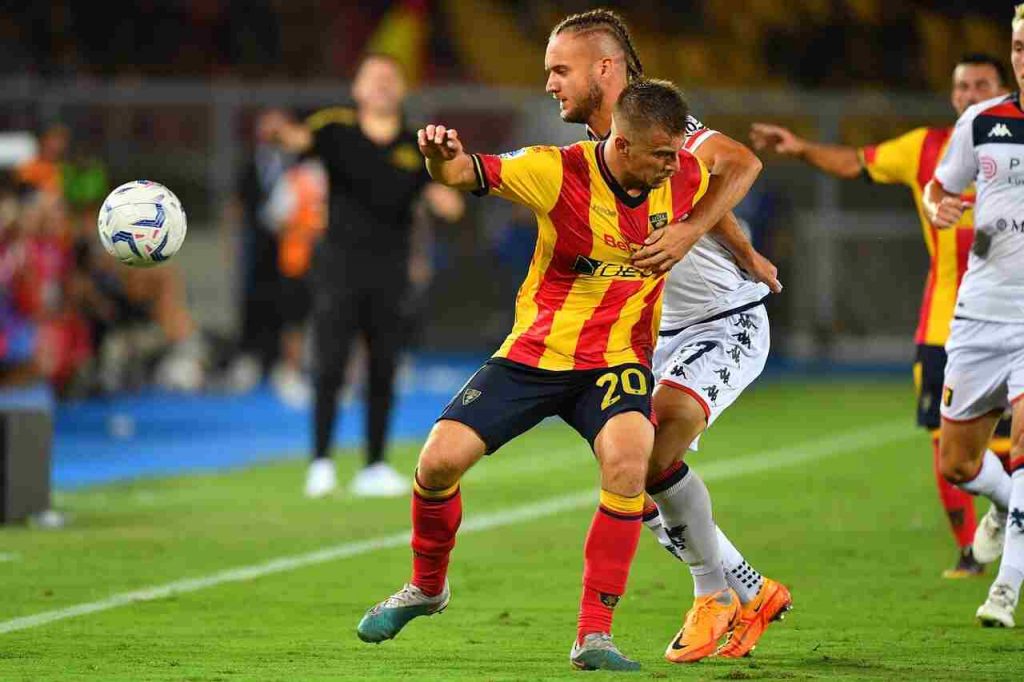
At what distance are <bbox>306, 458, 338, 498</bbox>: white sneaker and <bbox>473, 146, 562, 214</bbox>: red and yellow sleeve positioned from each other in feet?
18.9

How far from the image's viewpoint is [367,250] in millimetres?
11477

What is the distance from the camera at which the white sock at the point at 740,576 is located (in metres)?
6.15

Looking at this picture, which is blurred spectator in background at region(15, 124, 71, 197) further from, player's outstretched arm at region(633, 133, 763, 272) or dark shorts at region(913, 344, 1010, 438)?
player's outstretched arm at region(633, 133, 763, 272)

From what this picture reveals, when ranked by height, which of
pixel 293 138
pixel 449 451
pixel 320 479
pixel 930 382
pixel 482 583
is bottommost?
pixel 320 479

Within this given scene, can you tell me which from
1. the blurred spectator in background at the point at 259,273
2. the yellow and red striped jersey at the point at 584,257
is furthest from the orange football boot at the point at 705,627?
the blurred spectator in background at the point at 259,273

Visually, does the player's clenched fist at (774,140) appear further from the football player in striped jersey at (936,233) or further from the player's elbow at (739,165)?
the player's elbow at (739,165)

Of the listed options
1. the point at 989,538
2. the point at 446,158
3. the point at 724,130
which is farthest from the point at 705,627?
the point at 724,130

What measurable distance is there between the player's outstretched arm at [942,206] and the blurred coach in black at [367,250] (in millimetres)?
4790

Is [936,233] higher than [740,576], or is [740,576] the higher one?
[936,233]

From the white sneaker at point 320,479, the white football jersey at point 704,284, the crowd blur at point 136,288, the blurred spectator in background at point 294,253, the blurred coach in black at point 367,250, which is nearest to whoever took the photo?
the white football jersey at point 704,284

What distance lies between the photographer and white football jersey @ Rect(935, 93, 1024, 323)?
6812 mm

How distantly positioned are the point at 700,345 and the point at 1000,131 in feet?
4.82

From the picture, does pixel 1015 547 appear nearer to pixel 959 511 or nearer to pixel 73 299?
pixel 959 511

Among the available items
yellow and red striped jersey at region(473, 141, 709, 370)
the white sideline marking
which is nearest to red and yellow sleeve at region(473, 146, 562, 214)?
yellow and red striped jersey at region(473, 141, 709, 370)
